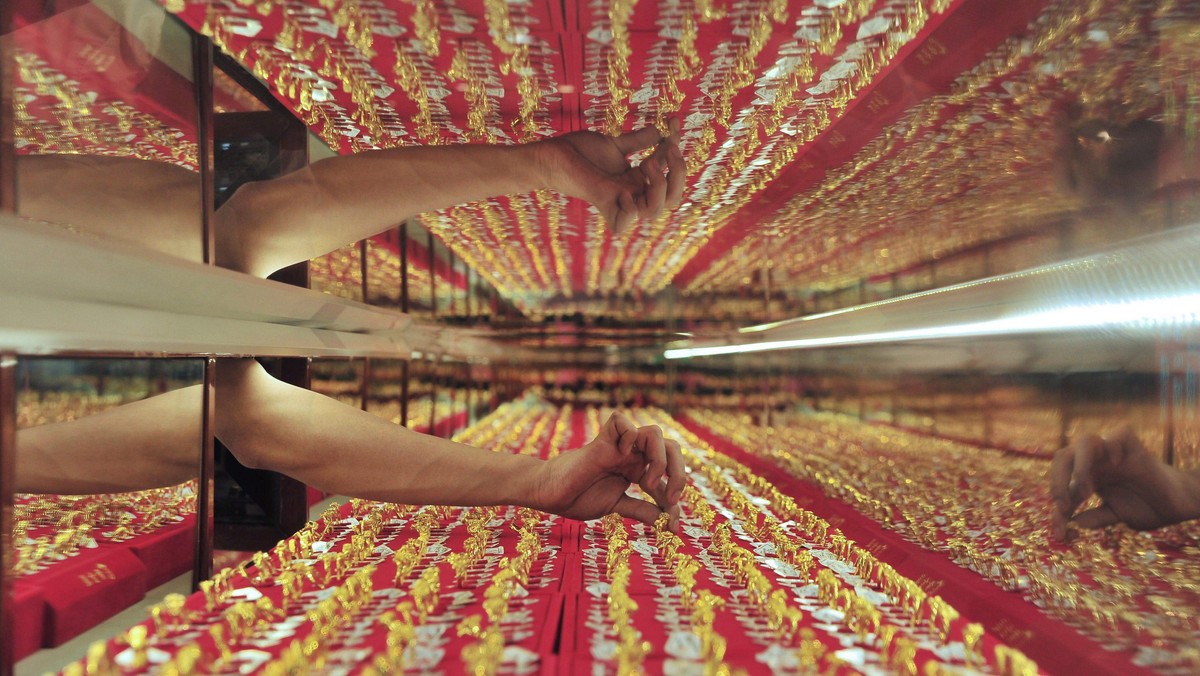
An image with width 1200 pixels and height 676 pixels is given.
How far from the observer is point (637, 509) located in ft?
3.02

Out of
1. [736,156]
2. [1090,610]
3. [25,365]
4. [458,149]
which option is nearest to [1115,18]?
[736,156]

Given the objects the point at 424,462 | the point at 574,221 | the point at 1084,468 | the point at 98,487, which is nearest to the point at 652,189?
the point at 574,221

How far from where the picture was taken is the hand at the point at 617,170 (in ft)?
3.06

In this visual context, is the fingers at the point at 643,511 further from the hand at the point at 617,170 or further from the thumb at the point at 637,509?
the hand at the point at 617,170

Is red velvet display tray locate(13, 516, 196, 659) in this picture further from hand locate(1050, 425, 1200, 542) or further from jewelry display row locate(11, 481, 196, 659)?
hand locate(1050, 425, 1200, 542)

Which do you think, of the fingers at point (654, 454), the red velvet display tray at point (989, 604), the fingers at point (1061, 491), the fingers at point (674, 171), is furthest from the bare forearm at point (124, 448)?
the fingers at point (1061, 491)

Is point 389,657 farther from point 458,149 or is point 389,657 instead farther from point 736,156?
point 736,156

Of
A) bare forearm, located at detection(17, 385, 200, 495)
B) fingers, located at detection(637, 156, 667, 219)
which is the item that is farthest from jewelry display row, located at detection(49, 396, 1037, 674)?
fingers, located at detection(637, 156, 667, 219)

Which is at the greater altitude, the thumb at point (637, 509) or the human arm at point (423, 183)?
the human arm at point (423, 183)

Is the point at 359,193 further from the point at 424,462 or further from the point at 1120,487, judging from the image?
the point at 1120,487

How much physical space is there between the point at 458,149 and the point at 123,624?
0.63 m

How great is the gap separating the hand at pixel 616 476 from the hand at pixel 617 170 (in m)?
0.30

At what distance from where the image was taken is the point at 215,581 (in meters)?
0.70

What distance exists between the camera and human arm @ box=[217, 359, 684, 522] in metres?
0.88
